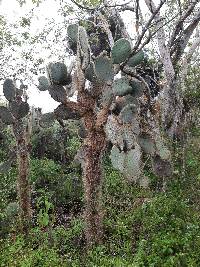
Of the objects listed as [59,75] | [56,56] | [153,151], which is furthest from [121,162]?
[56,56]

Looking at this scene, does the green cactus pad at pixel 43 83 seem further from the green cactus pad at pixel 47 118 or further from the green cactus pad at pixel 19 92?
the green cactus pad at pixel 19 92

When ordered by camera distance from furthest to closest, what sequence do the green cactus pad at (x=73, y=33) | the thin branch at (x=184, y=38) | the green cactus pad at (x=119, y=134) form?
the thin branch at (x=184, y=38) < the green cactus pad at (x=73, y=33) < the green cactus pad at (x=119, y=134)

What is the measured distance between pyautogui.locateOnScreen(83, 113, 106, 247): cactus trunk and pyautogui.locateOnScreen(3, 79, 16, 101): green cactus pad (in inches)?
46.3

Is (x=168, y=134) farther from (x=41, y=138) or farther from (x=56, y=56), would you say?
(x=56, y=56)

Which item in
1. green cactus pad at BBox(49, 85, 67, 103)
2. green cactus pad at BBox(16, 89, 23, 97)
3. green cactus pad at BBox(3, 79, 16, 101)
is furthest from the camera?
green cactus pad at BBox(16, 89, 23, 97)

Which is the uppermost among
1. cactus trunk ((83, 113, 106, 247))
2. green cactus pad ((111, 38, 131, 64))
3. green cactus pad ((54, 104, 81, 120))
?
green cactus pad ((111, 38, 131, 64))

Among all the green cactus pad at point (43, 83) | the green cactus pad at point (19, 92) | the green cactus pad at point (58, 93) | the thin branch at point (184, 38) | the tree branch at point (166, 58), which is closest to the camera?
the green cactus pad at point (58, 93)

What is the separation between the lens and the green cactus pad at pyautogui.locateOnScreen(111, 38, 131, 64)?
424 centimetres

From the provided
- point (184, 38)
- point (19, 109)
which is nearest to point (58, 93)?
point (19, 109)

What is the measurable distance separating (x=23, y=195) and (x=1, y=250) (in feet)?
2.44

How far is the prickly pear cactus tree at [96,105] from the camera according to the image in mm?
4184

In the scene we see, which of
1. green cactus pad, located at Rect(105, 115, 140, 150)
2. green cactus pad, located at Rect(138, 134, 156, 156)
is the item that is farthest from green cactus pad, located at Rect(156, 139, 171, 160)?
green cactus pad, located at Rect(105, 115, 140, 150)

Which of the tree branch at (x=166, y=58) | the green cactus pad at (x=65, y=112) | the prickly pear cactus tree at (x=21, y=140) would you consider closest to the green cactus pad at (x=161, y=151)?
the green cactus pad at (x=65, y=112)

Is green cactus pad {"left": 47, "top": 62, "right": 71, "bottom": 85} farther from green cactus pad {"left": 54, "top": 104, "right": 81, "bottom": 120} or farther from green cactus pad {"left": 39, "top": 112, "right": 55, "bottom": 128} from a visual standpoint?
green cactus pad {"left": 39, "top": 112, "right": 55, "bottom": 128}
